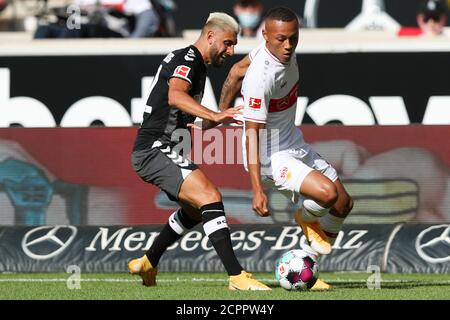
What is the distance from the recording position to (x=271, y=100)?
34.7ft

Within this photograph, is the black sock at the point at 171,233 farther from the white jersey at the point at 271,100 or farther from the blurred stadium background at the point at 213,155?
the blurred stadium background at the point at 213,155

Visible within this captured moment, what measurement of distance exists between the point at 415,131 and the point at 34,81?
4744 mm

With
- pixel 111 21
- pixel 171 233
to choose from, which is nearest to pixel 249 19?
pixel 111 21

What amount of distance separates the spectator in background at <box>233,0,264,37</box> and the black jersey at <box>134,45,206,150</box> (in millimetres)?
7319

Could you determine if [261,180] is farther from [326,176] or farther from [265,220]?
[265,220]

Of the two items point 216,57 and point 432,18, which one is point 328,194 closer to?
point 216,57

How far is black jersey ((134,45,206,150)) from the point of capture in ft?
35.0

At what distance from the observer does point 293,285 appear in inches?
407

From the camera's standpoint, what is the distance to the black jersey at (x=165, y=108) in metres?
10.7

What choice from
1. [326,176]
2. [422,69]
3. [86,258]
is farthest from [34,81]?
[326,176]

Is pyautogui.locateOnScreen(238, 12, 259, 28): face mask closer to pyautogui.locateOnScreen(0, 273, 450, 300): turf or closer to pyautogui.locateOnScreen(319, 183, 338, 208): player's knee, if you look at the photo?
pyautogui.locateOnScreen(0, 273, 450, 300): turf

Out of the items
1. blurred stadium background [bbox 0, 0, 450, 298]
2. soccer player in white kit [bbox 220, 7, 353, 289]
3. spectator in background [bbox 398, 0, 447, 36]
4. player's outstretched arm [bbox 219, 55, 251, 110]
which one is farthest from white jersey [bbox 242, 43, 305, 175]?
spectator in background [bbox 398, 0, 447, 36]

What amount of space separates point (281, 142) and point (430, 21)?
676 cm

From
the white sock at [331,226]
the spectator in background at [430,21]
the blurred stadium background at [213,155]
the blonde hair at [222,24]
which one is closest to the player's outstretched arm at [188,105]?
the blonde hair at [222,24]
